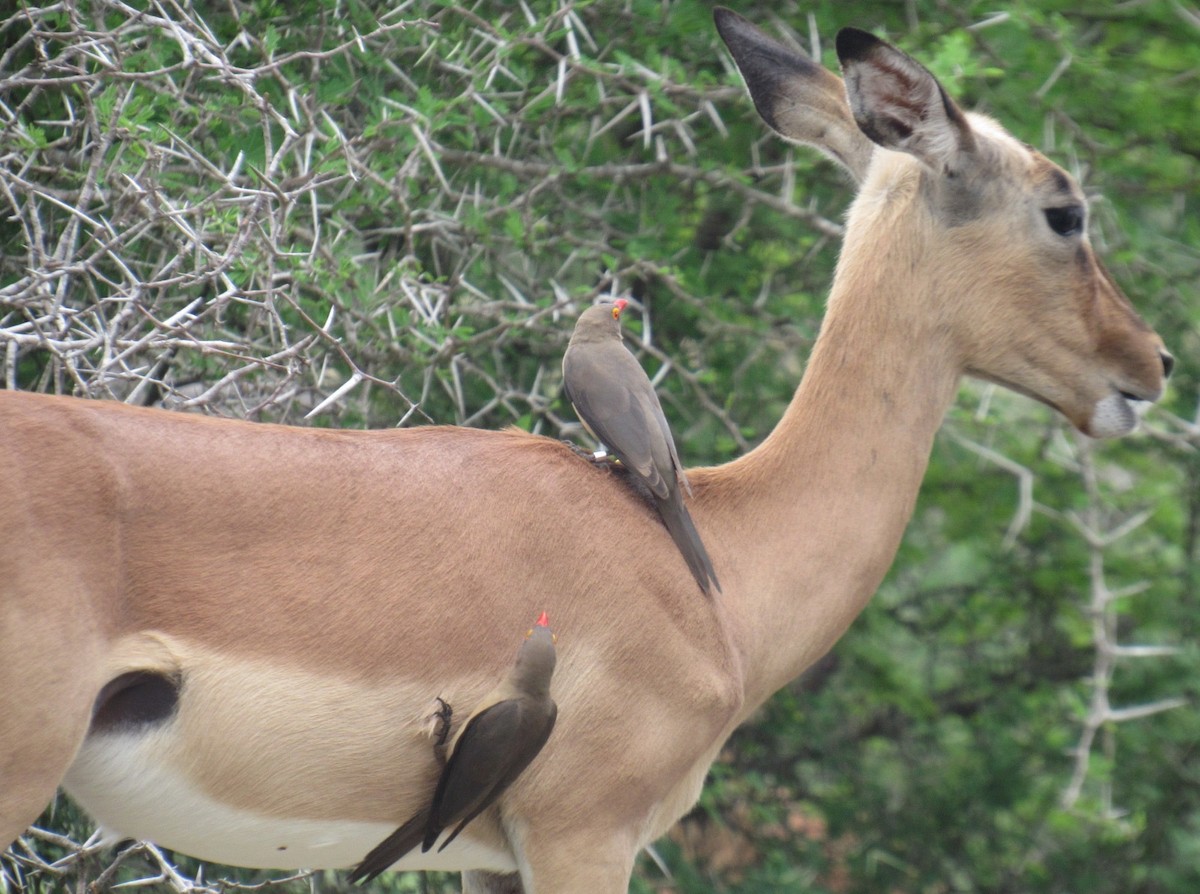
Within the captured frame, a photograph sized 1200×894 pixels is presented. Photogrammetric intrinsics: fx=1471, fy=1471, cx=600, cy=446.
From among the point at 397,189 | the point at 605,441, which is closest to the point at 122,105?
the point at 397,189

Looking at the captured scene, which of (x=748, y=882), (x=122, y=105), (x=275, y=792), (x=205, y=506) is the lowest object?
(x=748, y=882)

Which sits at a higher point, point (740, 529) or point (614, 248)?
point (740, 529)

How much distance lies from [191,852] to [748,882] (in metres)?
3.26

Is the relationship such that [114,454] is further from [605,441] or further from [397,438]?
[605,441]

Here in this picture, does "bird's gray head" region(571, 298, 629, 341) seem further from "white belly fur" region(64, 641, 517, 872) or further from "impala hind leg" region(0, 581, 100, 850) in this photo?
"impala hind leg" region(0, 581, 100, 850)

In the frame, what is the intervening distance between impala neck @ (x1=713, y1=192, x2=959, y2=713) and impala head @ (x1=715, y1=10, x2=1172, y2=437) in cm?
4

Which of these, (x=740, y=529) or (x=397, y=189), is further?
(x=397, y=189)

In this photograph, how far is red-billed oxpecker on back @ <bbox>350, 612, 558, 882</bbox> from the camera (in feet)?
9.18

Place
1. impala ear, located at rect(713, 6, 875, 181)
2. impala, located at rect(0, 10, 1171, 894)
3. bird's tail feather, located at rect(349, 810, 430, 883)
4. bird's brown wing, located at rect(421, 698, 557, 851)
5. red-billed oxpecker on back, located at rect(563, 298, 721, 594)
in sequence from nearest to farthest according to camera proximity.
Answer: impala, located at rect(0, 10, 1171, 894), bird's brown wing, located at rect(421, 698, 557, 851), bird's tail feather, located at rect(349, 810, 430, 883), red-billed oxpecker on back, located at rect(563, 298, 721, 594), impala ear, located at rect(713, 6, 875, 181)

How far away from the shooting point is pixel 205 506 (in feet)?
8.83

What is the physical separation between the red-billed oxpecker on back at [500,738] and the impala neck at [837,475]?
0.66 metres

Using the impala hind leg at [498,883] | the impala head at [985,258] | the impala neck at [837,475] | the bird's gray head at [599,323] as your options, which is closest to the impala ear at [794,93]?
the impala head at [985,258]

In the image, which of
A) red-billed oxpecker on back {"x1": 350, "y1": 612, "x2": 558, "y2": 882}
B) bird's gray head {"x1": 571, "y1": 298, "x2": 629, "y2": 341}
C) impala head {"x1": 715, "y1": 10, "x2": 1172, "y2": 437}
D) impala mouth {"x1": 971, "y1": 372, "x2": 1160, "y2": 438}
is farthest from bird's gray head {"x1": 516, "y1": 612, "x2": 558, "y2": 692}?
impala mouth {"x1": 971, "y1": 372, "x2": 1160, "y2": 438}

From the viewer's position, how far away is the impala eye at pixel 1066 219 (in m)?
3.73
